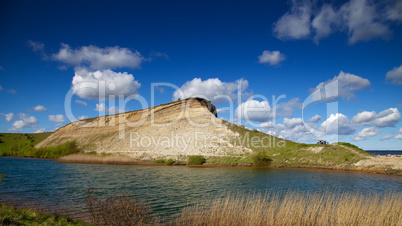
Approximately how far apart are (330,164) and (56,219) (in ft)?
138

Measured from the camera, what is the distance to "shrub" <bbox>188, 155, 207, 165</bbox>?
4594cm

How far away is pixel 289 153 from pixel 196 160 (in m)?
18.8

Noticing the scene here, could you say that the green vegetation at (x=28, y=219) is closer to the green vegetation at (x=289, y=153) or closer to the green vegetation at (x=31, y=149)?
the green vegetation at (x=289, y=153)

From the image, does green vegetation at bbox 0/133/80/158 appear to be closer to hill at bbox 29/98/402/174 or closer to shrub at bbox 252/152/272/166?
hill at bbox 29/98/402/174

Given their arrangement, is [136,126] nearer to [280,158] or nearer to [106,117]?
[106,117]

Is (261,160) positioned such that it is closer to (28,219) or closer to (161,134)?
(161,134)

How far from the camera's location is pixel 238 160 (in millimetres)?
45094

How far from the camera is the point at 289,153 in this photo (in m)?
44.5

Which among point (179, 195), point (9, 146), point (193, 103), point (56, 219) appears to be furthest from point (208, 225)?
point (9, 146)

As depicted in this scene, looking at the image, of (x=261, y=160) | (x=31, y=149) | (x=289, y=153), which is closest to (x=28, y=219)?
(x=261, y=160)

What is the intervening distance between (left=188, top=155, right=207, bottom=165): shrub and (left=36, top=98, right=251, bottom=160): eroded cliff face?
2.27m

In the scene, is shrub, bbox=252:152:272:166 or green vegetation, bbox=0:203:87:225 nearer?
green vegetation, bbox=0:203:87:225

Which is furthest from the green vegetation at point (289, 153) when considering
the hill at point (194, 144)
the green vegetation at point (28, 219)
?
the green vegetation at point (28, 219)

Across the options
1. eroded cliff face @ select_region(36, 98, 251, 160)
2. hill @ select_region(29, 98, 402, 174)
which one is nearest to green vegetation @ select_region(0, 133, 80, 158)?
eroded cliff face @ select_region(36, 98, 251, 160)
